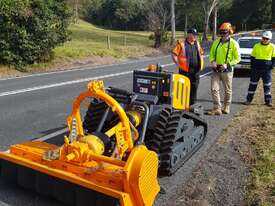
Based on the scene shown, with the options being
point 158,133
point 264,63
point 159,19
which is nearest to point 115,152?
point 158,133

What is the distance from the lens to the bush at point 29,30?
18406 mm

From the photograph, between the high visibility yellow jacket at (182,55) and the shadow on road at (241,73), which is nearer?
the high visibility yellow jacket at (182,55)

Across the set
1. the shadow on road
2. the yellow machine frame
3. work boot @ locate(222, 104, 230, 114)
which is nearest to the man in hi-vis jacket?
work boot @ locate(222, 104, 230, 114)

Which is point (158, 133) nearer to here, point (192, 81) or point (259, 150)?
point (259, 150)

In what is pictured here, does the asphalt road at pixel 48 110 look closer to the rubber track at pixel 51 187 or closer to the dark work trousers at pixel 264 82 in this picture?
the rubber track at pixel 51 187

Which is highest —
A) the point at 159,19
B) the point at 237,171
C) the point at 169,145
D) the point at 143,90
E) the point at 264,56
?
the point at 159,19

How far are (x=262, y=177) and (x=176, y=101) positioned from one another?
1755 millimetres

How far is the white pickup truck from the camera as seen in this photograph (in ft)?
56.0

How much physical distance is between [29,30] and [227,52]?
11.9 meters

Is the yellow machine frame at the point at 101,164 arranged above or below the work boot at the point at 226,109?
above

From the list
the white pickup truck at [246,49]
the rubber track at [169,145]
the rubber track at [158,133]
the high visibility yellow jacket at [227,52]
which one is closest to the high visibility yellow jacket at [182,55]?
the high visibility yellow jacket at [227,52]

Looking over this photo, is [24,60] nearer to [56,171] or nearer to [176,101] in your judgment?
[176,101]

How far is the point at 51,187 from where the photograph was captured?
4863mm

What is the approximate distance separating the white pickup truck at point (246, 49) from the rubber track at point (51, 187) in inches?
525
